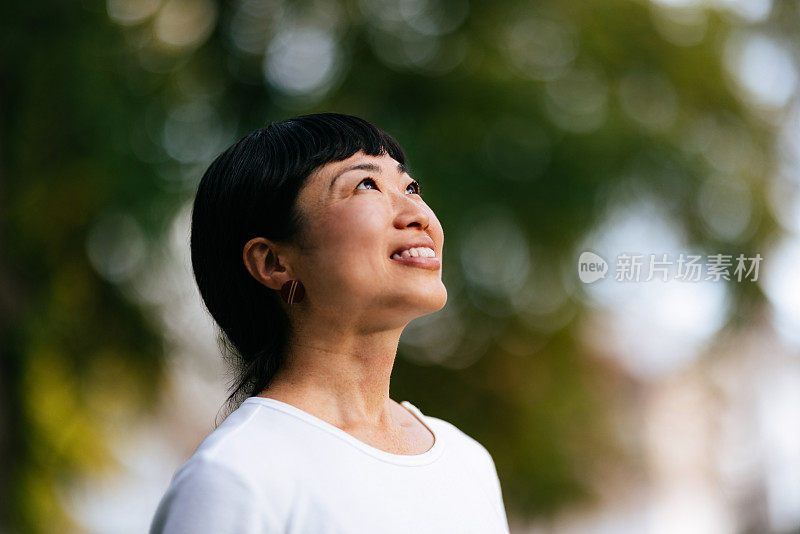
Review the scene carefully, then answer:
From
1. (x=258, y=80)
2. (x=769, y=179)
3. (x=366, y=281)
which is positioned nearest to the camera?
(x=366, y=281)

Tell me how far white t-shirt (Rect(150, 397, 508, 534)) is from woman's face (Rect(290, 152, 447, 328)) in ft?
0.40

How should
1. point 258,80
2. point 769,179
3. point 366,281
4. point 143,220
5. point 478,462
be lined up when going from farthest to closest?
point 769,179 < point 258,80 < point 143,220 < point 478,462 < point 366,281

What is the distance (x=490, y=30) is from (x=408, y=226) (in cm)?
197

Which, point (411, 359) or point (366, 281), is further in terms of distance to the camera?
point (411, 359)

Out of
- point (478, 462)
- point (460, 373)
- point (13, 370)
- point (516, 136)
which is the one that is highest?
point (516, 136)

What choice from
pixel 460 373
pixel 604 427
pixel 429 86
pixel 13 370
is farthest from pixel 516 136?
pixel 13 370

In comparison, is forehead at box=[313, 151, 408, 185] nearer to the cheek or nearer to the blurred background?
the cheek

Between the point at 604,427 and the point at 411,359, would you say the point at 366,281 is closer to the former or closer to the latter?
the point at 411,359

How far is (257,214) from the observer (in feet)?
2.62

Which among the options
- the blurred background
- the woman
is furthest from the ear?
the blurred background

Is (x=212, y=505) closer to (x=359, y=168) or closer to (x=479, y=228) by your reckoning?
(x=359, y=168)

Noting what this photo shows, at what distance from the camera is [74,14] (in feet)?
7.89

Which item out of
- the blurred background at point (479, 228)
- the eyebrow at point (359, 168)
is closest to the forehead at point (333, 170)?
the eyebrow at point (359, 168)

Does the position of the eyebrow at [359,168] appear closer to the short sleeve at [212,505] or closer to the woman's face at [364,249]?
the woman's face at [364,249]
